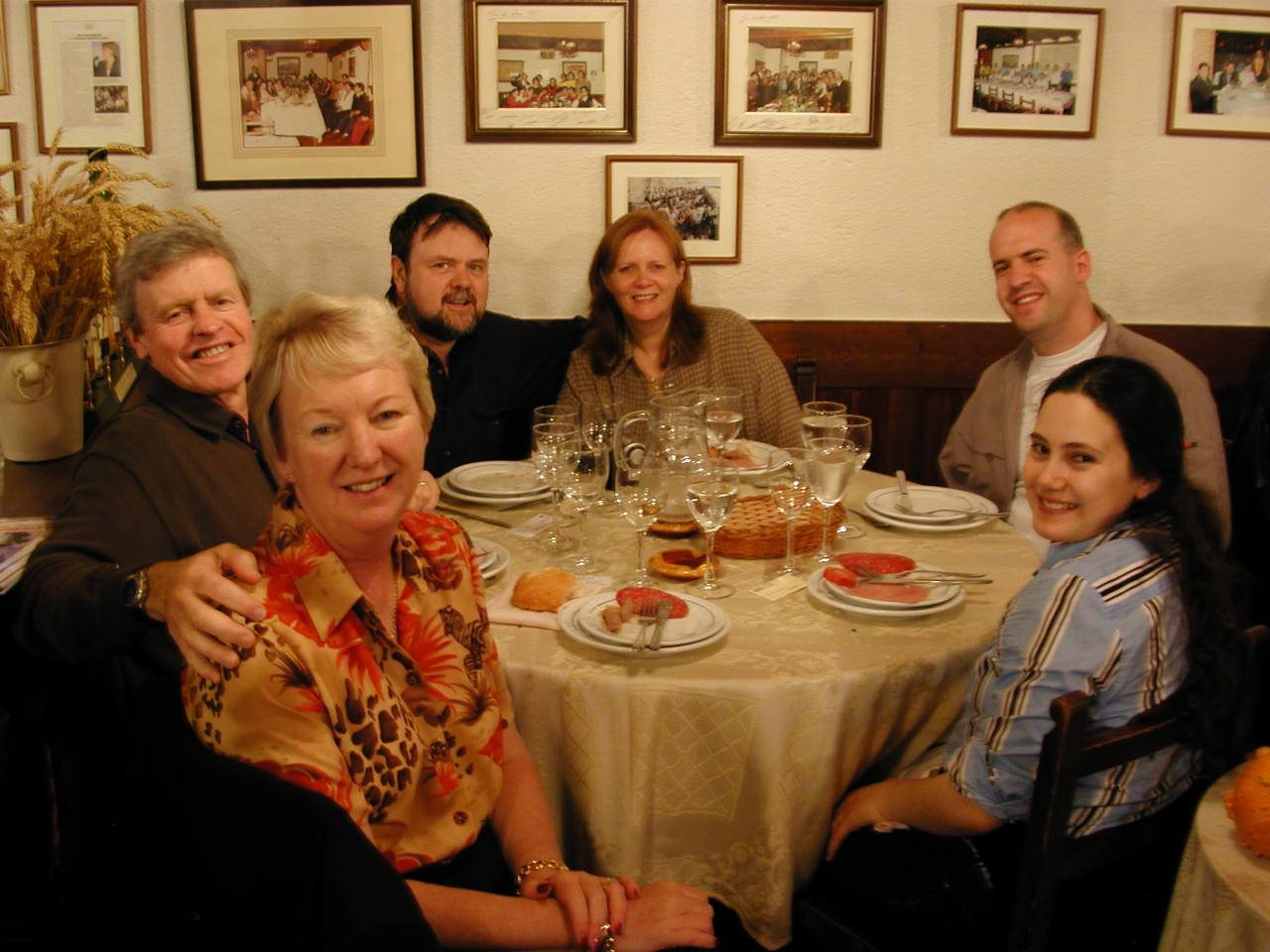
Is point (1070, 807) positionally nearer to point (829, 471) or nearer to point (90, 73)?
point (829, 471)

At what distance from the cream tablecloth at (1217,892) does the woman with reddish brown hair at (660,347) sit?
1.98 meters

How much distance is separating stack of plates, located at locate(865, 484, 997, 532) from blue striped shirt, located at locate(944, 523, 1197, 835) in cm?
73

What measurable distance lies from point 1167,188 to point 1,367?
3685 mm

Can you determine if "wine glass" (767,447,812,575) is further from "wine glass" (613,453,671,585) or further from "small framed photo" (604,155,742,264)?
"small framed photo" (604,155,742,264)

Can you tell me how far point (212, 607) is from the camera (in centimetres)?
117

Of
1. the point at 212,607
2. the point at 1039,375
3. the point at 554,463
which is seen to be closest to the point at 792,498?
the point at 554,463

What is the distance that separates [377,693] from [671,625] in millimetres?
574

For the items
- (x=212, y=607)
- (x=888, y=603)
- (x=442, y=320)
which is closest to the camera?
(x=212, y=607)

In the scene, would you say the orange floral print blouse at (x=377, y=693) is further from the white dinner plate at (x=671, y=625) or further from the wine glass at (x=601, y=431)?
the wine glass at (x=601, y=431)

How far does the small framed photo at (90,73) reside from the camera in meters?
3.52

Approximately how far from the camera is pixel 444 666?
145cm

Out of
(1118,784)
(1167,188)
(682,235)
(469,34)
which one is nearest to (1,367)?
(469,34)

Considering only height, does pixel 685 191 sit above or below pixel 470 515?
above

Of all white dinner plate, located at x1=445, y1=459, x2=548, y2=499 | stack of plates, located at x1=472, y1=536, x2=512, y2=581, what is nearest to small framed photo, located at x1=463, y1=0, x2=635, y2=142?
white dinner plate, located at x1=445, y1=459, x2=548, y2=499
